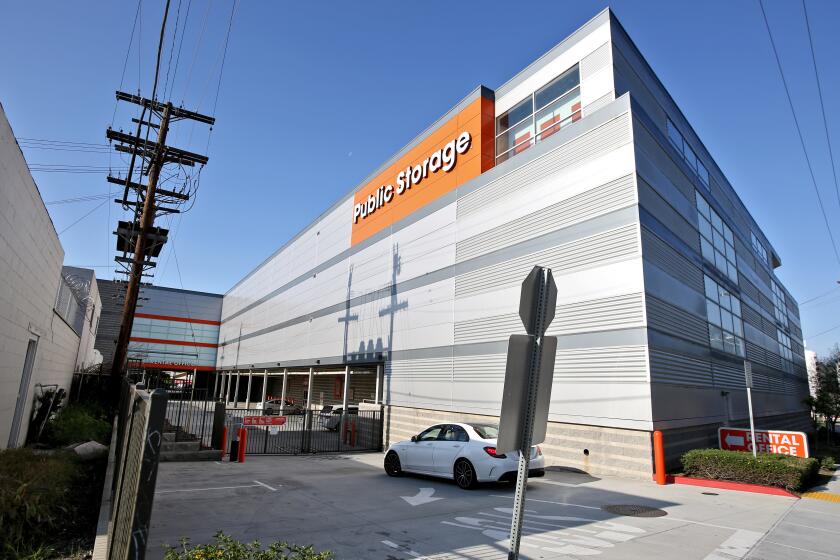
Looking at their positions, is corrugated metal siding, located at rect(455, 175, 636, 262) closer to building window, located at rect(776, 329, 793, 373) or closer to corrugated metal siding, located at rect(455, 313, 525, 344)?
corrugated metal siding, located at rect(455, 313, 525, 344)

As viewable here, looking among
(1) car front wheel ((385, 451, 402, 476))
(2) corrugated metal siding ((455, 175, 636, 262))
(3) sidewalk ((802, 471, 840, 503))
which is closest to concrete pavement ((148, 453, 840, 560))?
(1) car front wheel ((385, 451, 402, 476))

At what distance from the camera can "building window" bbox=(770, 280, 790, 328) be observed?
33.7 metres

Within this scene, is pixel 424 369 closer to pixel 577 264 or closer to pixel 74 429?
pixel 577 264

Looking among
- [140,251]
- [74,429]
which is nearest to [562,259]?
[74,429]

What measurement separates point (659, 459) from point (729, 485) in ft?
4.92

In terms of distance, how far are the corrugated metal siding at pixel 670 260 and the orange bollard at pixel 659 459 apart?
4.88 meters

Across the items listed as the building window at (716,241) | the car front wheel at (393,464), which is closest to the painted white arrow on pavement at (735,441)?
the building window at (716,241)

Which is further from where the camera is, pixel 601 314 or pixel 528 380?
pixel 601 314

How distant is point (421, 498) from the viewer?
975 centimetres

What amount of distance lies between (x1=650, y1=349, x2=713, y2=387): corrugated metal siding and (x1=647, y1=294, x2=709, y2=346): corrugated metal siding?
0.71 metres

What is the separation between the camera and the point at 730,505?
30.7 ft


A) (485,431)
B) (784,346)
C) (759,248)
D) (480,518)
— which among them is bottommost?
(480,518)

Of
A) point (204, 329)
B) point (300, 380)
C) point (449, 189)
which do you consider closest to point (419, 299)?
point (449, 189)

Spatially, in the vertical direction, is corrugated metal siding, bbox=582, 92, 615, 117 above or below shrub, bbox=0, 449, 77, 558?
above
